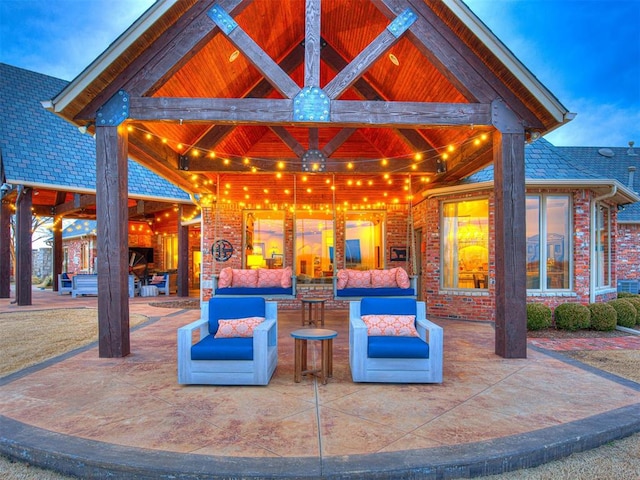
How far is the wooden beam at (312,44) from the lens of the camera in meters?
5.03

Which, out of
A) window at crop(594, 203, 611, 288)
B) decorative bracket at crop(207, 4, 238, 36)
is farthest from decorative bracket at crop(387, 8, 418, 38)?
window at crop(594, 203, 611, 288)

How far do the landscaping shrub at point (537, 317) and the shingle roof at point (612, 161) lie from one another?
356 inches

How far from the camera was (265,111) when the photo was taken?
5.05 m

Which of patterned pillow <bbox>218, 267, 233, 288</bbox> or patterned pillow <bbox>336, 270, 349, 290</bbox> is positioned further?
patterned pillow <bbox>218, 267, 233, 288</bbox>

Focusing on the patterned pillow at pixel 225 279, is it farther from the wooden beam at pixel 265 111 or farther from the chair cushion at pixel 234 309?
the wooden beam at pixel 265 111

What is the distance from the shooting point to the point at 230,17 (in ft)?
16.8

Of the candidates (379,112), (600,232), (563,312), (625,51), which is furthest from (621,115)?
(379,112)

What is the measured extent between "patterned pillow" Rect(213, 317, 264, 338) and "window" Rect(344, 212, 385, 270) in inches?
239

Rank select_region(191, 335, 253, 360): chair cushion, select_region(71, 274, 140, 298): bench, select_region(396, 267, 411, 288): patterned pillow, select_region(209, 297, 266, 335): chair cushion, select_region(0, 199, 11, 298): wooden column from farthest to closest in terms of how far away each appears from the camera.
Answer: select_region(71, 274, 140, 298): bench, select_region(0, 199, 11, 298): wooden column, select_region(396, 267, 411, 288): patterned pillow, select_region(209, 297, 266, 335): chair cushion, select_region(191, 335, 253, 360): chair cushion

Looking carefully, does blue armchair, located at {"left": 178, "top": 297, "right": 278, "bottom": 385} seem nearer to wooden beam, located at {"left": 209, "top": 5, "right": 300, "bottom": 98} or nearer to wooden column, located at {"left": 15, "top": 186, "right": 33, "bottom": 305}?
wooden beam, located at {"left": 209, "top": 5, "right": 300, "bottom": 98}

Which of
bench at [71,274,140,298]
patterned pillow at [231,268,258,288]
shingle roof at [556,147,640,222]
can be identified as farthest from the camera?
bench at [71,274,140,298]

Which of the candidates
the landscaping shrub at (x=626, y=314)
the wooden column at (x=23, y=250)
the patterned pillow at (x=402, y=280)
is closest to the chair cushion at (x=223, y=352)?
the patterned pillow at (x=402, y=280)

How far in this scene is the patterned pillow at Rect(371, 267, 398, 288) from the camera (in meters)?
8.52

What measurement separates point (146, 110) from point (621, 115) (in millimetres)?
60843
